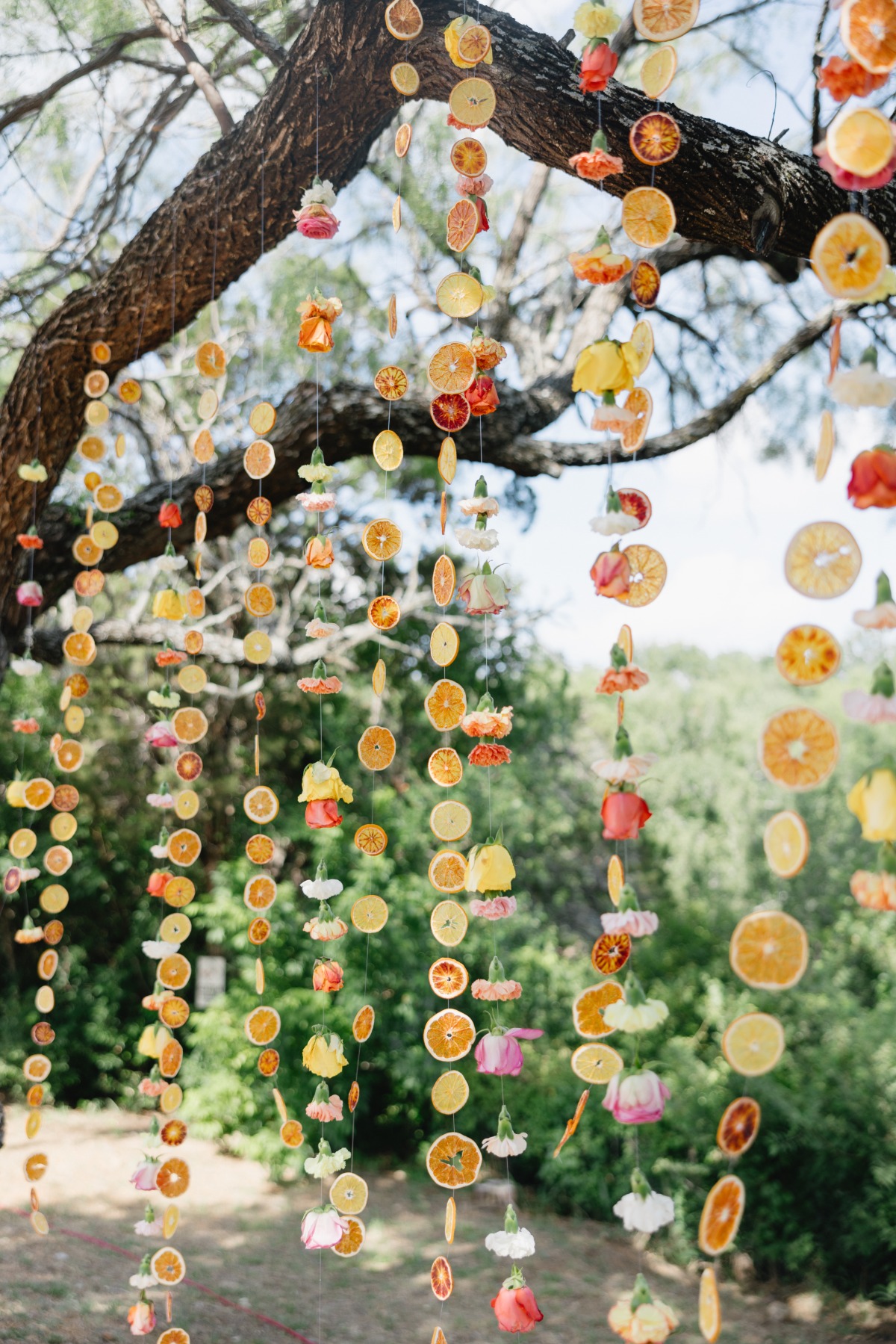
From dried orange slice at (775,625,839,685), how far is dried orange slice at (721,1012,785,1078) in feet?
1.14

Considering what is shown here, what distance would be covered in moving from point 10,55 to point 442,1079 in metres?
2.84

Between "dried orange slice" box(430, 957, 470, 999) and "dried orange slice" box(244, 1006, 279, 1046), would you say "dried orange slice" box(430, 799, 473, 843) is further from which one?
"dried orange slice" box(244, 1006, 279, 1046)

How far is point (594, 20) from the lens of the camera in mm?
1274

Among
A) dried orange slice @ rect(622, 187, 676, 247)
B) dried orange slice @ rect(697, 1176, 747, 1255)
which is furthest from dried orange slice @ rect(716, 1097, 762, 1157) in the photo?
dried orange slice @ rect(622, 187, 676, 247)

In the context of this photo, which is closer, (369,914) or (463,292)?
(463,292)

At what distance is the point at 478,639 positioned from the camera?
5422mm

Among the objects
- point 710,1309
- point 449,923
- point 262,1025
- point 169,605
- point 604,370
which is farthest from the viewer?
point 169,605

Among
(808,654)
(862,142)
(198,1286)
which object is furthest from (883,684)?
(198,1286)

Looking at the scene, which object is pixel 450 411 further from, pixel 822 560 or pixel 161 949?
pixel 161 949

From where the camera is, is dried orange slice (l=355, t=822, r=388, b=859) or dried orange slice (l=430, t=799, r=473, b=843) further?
dried orange slice (l=355, t=822, r=388, b=859)

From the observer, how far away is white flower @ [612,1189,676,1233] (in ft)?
3.62

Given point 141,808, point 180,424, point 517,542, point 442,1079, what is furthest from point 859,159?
point 141,808

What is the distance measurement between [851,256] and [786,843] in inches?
23.2

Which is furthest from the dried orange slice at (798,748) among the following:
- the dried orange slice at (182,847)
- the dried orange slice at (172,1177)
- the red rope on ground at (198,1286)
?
the red rope on ground at (198,1286)
